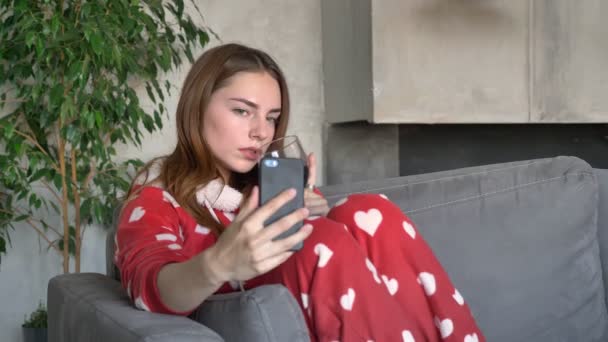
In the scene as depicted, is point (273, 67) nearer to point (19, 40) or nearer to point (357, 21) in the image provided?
point (19, 40)

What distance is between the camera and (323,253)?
0.92 metres

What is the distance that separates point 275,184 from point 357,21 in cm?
202

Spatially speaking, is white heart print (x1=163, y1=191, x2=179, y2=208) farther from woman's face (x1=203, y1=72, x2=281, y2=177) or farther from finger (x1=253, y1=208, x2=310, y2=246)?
finger (x1=253, y1=208, x2=310, y2=246)

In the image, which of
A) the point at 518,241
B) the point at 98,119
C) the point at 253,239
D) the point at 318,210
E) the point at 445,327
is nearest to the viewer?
the point at 253,239

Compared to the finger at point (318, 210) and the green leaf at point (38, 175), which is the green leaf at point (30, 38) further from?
the finger at point (318, 210)

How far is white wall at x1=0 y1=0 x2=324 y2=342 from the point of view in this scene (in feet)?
8.38

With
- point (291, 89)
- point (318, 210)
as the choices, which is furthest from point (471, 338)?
point (291, 89)

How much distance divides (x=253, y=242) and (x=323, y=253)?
0.68 ft

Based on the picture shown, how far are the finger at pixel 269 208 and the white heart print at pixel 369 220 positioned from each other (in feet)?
1.03

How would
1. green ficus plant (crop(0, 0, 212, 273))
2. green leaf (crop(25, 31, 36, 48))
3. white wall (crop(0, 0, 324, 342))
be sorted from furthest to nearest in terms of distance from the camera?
white wall (crop(0, 0, 324, 342)) → green ficus plant (crop(0, 0, 212, 273)) → green leaf (crop(25, 31, 36, 48))

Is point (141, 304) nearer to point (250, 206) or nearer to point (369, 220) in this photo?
point (250, 206)

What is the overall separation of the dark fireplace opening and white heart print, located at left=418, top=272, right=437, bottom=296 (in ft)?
7.00

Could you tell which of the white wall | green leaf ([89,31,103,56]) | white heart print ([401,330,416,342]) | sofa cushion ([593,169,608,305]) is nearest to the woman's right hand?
white heart print ([401,330,416,342])

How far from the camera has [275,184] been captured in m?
0.78
